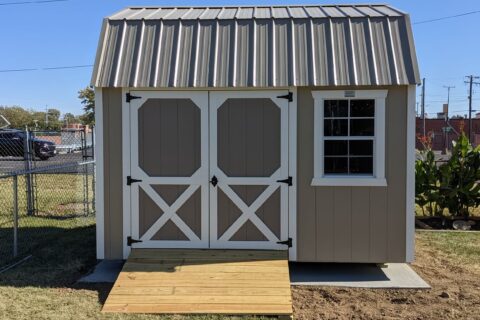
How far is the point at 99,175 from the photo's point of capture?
6.38 metres

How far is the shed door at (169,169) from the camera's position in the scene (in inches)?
249

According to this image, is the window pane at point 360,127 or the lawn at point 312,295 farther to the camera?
the window pane at point 360,127

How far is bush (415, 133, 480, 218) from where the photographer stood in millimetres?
9867

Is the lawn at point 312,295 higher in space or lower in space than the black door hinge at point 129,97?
lower

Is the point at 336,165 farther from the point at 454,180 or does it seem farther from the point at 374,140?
the point at 454,180

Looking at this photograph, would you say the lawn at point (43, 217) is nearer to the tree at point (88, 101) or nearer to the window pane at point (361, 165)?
the window pane at point (361, 165)

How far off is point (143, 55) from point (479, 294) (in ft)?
16.1

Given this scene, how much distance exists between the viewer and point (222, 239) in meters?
6.41

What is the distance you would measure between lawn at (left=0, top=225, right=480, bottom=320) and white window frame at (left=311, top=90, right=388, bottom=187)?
1304 millimetres

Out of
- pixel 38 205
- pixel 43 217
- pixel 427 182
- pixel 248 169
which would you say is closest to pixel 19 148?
pixel 38 205

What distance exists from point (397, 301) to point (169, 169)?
3.12 m

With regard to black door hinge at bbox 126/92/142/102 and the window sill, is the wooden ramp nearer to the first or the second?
the window sill

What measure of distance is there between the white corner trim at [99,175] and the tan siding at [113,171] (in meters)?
0.04

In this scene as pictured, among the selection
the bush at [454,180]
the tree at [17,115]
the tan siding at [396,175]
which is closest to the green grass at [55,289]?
the tan siding at [396,175]
